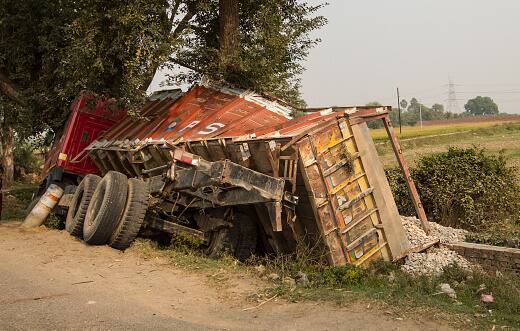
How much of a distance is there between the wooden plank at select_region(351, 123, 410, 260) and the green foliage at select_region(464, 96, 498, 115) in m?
116

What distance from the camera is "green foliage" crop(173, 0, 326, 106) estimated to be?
36.9 feet

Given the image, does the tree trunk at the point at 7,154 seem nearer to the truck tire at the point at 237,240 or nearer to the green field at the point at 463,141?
the green field at the point at 463,141

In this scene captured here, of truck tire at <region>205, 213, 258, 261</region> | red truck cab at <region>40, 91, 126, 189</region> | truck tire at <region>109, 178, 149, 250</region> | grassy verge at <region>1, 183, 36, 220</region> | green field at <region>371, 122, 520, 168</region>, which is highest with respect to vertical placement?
red truck cab at <region>40, 91, 126, 189</region>

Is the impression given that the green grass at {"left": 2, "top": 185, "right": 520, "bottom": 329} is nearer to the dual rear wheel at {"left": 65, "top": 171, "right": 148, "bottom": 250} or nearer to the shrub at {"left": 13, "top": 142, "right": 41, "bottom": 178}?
the dual rear wheel at {"left": 65, "top": 171, "right": 148, "bottom": 250}

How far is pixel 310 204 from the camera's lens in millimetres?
7137

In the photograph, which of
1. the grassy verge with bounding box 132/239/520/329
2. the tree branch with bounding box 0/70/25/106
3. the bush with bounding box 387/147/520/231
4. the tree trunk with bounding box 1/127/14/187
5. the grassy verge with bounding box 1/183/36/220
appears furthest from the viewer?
the tree trunk with bounding box 1/127/14/187

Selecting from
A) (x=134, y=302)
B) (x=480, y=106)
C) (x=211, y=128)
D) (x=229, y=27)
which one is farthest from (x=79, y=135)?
(x=480, y=106)

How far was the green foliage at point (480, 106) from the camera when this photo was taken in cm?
11469

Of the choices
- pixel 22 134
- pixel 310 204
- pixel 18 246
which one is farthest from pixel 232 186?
pixel 22 134

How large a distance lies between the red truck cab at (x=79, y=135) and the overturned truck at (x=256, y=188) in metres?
2.08

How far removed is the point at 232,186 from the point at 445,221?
536 centimetres

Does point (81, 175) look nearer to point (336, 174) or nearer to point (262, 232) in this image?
point (262, 232)

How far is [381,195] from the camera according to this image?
7602mm

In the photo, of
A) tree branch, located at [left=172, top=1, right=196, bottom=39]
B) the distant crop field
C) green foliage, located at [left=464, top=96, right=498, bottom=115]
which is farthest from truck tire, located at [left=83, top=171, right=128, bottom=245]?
green foliage, located at [left=464, top=96, right=498, bottom=115]
